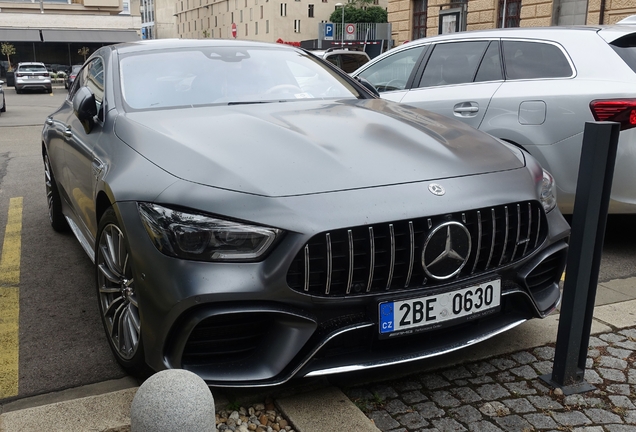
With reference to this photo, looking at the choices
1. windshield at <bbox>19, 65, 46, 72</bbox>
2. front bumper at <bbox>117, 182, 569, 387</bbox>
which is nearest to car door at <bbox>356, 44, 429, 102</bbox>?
front bumper at <bbox>117, 182, 569, 387</bbox>

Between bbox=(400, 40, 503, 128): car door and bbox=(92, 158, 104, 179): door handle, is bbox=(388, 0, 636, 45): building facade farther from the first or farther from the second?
bbox=(92, 158, 104, 179): door handle

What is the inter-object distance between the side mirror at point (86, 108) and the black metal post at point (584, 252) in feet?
8.14

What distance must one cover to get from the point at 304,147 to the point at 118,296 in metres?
1.05

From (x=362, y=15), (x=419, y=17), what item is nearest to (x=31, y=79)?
(x=419, y=17)

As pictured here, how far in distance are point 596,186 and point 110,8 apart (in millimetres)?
66026

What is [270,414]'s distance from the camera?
2746 millimetres

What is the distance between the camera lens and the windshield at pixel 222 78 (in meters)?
3.88

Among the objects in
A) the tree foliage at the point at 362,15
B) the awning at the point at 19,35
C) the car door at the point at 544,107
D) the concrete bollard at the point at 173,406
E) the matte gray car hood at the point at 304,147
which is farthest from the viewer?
the tree foliage at the point at 362,15

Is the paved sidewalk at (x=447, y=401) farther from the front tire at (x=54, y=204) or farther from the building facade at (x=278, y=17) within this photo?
the building facade at (x=278, y=17)

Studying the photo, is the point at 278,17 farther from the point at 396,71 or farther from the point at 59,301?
the point at 59,301

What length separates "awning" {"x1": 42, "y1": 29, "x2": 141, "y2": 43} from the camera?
5753cm

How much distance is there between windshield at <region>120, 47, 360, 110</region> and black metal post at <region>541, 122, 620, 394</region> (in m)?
1.90

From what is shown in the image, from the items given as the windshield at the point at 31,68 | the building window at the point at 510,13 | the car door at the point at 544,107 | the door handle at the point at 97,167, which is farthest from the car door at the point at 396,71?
the windshield at the point at 31,68

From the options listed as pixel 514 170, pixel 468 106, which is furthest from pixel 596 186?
pixel 468 106
